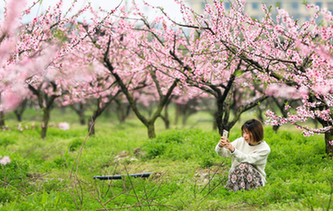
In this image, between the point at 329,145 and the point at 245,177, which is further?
the point at 329,145

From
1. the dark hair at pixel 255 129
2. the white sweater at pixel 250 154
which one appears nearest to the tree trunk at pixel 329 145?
the white sweater at pixel 250 154

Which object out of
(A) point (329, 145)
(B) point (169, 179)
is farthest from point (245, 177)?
(A) point (329, 145)

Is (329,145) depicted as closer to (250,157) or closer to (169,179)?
(250,157)

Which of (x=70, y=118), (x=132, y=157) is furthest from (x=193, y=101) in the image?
(x=132, y=157)

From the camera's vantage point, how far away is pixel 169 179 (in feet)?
21.2

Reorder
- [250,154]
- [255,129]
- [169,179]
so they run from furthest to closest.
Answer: [169,179] < [250,154] < [255,129]

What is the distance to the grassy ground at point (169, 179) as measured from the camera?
4.47 metres

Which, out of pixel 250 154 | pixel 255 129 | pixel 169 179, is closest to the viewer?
pixel 255 129

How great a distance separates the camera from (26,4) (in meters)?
6.42

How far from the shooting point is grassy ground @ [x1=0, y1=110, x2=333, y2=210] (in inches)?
176

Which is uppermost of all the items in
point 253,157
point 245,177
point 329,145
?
point 253,157

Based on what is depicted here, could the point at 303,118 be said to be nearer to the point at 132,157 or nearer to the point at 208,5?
the point at 208,5

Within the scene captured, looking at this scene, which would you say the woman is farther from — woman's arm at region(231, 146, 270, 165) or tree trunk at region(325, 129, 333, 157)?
tree trunk at region(325, 129, 333, 157)

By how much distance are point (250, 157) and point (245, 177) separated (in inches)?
13.9
